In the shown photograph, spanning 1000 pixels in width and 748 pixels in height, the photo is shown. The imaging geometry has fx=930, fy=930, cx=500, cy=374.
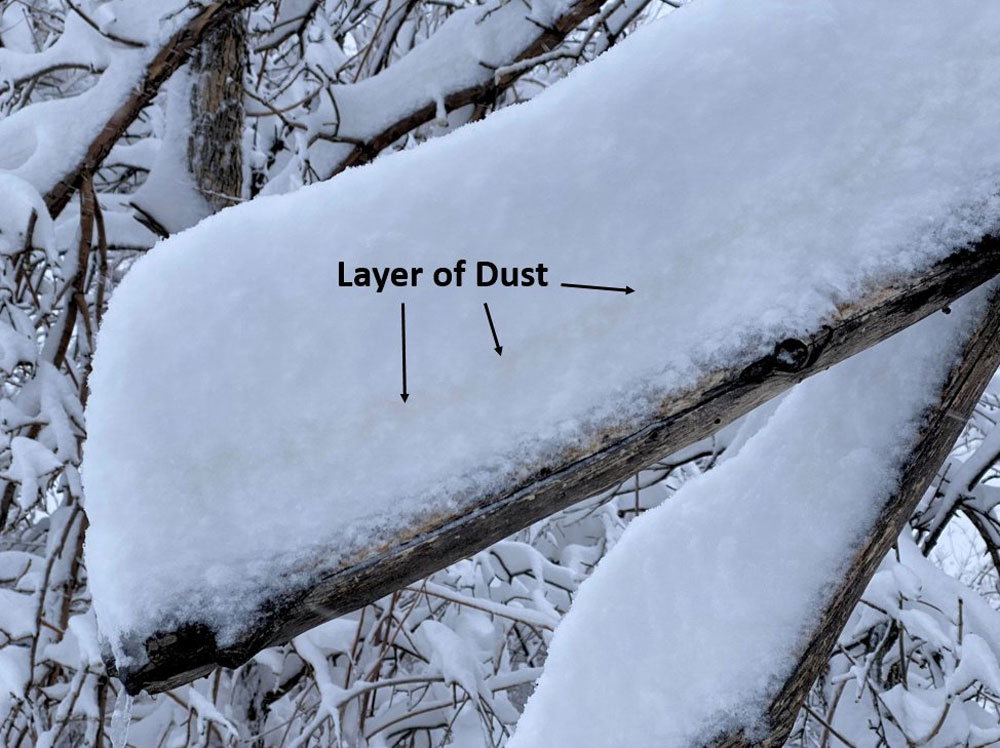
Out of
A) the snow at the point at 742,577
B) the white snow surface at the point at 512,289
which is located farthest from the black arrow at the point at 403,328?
the snow at the point at 742,577

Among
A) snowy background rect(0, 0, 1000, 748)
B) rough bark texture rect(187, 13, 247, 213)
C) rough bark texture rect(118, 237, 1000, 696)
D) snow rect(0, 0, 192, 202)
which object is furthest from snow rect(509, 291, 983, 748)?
rough bark texture rect(187, 13, 247, 213)

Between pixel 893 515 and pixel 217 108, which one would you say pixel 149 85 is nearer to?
pixel 217 108

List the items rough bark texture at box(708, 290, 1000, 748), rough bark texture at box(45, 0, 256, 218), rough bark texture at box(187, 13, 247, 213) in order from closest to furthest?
1. rough bark texture at box(708, 290, 1000, 748)
2. rough bark texture at box(45, 0, 256, 218)
3. rough bark texture at box(187, 13, 247, 213)

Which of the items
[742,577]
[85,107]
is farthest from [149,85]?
[742,577]

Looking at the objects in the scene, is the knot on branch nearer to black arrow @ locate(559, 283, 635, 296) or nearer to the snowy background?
the snowy background

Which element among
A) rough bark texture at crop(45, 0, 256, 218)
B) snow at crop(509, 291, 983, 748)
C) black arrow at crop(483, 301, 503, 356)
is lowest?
snow at crop(509, 291, 983, 748)

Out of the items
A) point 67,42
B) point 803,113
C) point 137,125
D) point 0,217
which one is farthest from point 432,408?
point 137,125
